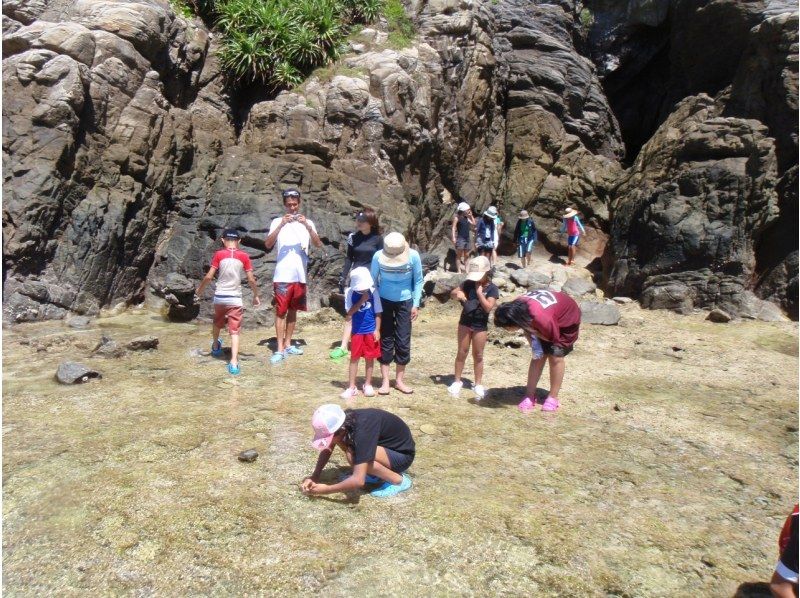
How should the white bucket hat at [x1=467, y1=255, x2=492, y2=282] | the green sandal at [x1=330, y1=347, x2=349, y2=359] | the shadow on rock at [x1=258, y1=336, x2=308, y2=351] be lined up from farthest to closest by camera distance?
the shadow on rock at [x1=258, y1=336, x2=308, y2=351], the green sandal at [x1=330, y1=347, x2=349, y2=359], the white bucket hat at [x1=467, y1=255, x2=492, y2=282]

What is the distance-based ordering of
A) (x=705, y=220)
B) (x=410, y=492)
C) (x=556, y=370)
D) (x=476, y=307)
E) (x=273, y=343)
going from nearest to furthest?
(x=410, y=492) < (x=556, y=370) < (x=476, y=307) < (x=273, y=343) < (x=705, y=220)

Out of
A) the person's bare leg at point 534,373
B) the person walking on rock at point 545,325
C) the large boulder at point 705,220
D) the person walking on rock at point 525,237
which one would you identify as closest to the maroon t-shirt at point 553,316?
the person walking on rock at point 545,325

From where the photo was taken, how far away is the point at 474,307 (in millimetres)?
6230

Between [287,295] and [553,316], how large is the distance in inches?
128

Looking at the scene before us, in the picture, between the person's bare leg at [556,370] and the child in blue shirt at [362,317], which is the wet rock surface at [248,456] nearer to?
the child in blue shirt at [362,317]

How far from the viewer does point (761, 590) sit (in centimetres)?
345

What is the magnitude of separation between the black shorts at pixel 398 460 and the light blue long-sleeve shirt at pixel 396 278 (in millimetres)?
2166

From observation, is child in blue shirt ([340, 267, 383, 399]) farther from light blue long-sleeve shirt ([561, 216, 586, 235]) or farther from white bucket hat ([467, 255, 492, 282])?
light blue long-sleeve shirt ([561, 216, 586, 235])

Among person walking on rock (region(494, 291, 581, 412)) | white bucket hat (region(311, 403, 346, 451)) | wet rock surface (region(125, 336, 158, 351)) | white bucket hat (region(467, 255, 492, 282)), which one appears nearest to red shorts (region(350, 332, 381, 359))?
white bucket hat (region(467, 255, 492, 282))

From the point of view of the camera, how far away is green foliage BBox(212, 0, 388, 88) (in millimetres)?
13156

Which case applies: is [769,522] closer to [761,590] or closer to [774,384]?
[761,590]

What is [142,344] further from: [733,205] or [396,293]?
[733,205]

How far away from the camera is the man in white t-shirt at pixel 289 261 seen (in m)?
7.31

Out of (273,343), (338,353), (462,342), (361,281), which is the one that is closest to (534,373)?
(462,342)
